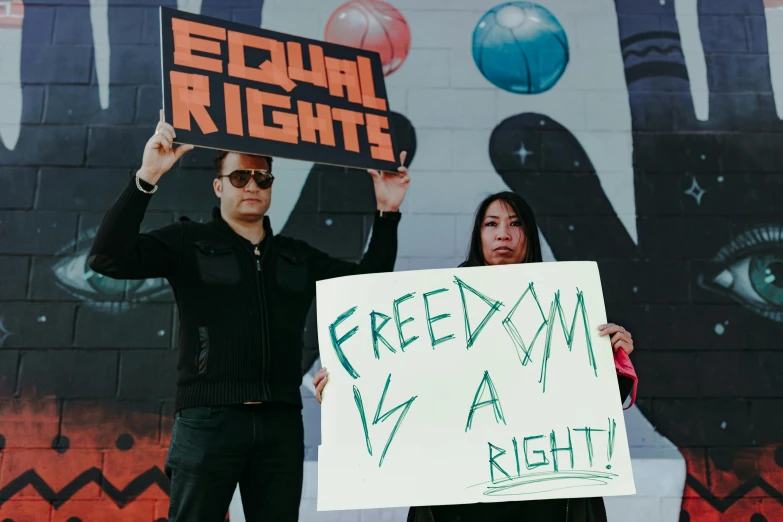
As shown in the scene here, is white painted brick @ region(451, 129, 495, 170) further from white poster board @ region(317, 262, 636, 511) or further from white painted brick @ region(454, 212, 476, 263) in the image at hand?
white poster board @ region(317, 262, 636, 511)

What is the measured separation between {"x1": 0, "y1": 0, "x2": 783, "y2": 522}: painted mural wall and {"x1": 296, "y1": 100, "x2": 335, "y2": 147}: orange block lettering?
0.74 metres

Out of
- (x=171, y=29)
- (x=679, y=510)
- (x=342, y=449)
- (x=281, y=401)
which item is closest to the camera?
(x=342, y=449)

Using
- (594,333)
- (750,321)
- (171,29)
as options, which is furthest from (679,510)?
(171,29)

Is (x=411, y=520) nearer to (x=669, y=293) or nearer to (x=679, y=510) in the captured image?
(x=679, y=510)

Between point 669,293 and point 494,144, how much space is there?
0.90 metres

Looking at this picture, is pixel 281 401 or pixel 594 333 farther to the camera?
pixel 281 401

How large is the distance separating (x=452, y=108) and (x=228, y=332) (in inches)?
58.2

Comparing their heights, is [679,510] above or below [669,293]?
below

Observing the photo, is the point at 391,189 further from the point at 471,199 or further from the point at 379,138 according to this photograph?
the point at 471,199

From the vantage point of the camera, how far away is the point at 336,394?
1676mm

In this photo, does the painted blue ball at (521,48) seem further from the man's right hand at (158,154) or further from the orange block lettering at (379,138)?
the man's right hand at (158,154)

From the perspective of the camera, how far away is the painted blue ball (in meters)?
2.98

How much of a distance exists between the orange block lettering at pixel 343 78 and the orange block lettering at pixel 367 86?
0.02 metres

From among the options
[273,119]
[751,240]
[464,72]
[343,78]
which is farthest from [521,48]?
Answer: [273,119]
